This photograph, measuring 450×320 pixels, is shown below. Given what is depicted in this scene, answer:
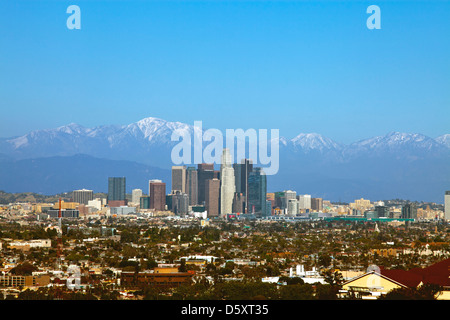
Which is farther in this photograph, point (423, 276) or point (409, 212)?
point (409, 212)

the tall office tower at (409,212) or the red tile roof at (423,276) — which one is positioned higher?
the tall office tower at (409,212)

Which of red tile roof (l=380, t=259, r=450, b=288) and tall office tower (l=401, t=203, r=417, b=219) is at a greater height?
tall office tower (l=401, t=203, r=417, b=219)

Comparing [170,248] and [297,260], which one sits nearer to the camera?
[297,260]

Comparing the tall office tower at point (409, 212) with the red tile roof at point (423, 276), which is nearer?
the red tile roof at point (423, 276)

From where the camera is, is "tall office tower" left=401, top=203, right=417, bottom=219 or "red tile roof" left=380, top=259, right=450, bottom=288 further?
"tall office tower" left=401, top=203, right=417, bottom=219

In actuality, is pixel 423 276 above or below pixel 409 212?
below
